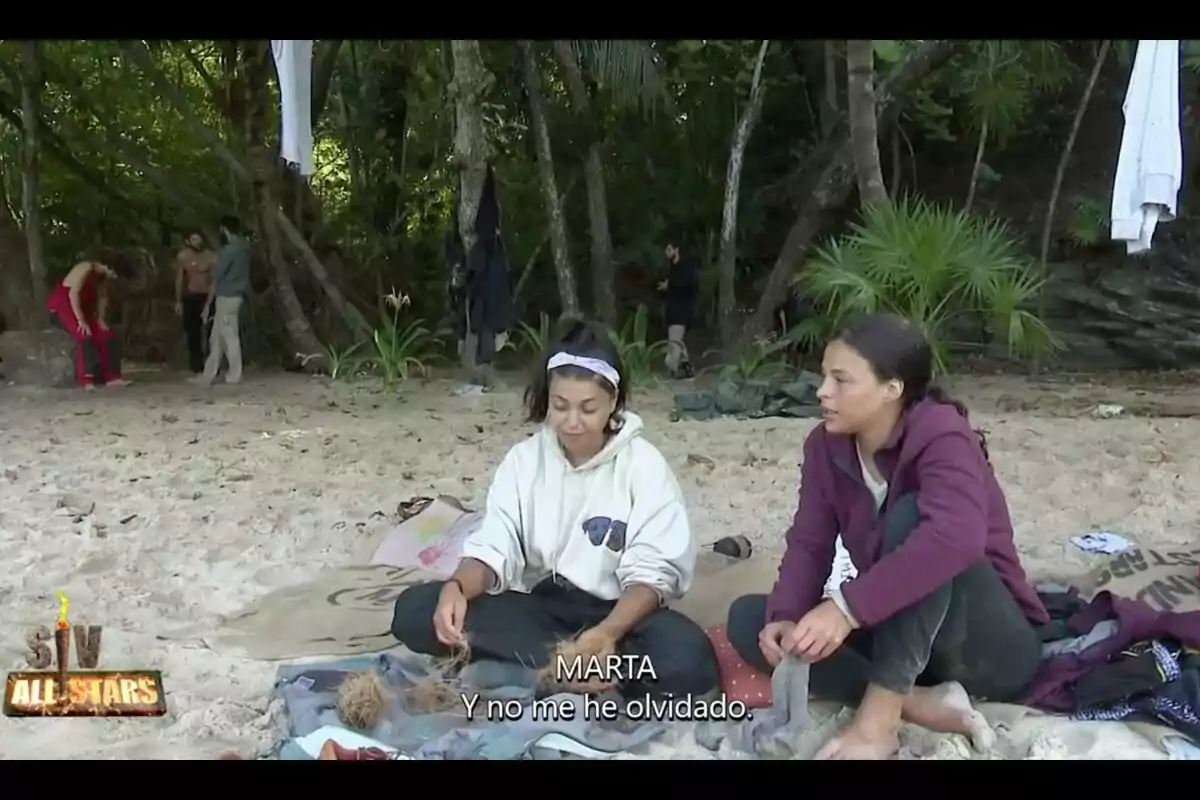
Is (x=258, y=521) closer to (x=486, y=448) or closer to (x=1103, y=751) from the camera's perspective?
(x=486, y=448)

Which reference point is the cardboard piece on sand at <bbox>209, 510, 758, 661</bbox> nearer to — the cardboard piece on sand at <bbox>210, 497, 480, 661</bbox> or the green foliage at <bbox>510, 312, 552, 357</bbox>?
the cardboard piece on sand at <bbox>210, 497, 480, 661</bbox>

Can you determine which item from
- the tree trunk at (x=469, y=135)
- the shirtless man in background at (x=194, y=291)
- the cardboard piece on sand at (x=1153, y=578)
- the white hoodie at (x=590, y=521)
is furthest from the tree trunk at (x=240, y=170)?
the cardboard piece on sand at (x=1153, y=578)

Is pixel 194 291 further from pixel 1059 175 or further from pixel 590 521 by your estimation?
pixel 1059 175

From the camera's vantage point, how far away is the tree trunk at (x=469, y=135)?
3.06 m

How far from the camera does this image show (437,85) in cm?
470

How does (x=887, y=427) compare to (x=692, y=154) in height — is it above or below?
below

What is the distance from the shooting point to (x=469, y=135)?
367 cm

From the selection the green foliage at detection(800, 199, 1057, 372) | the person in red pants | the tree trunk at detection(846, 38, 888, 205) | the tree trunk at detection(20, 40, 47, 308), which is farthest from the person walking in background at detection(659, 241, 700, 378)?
the tree trunk at detection(20, 40, 47, 308)

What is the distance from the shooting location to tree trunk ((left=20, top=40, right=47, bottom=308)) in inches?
170

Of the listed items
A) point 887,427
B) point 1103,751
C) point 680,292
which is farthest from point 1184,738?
point 680,292

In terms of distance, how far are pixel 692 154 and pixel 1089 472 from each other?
1.42 metres

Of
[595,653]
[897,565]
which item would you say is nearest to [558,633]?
[595,653]

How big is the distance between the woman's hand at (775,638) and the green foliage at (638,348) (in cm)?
54

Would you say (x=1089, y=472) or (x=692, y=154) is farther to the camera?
(x=692, y=154)
